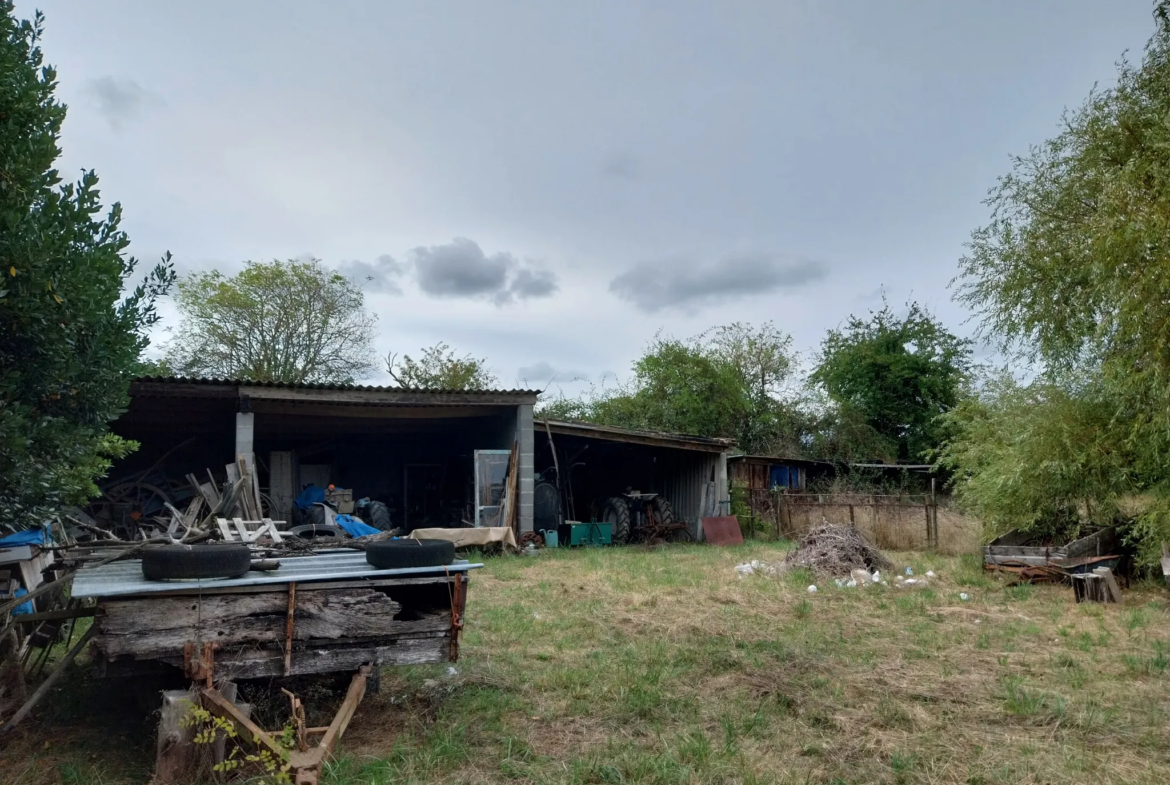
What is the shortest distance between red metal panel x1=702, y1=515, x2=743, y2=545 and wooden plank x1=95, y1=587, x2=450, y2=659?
11.2 m

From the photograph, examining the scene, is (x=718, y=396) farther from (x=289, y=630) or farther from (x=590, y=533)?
(x=289, y=630)

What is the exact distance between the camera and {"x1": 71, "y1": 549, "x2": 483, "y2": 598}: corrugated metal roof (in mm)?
3471

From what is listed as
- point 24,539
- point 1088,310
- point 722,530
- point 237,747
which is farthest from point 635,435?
point 237,747

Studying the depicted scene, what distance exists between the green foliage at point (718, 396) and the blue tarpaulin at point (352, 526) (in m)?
11.1

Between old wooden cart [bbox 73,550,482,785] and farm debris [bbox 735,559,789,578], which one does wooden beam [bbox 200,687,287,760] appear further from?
farm debris [bbox 735,559,789,578]

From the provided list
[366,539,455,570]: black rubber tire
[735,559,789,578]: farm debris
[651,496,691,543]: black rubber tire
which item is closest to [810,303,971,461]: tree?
[651,496,691,543]: black rubber tire

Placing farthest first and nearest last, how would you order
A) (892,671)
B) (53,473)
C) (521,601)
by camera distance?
(521,601) < (892,671) < (53,473)

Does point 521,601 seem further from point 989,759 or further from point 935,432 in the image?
point 935,432

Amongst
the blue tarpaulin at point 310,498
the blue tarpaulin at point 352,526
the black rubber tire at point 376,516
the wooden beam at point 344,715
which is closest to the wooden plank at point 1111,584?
the wooden beam at point 344,715

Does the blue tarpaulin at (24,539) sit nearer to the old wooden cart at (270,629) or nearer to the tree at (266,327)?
the old wooden cart at (270,629)

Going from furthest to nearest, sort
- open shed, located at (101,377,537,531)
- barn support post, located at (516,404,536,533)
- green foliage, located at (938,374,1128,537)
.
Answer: barn support post, located at (516,404,536,533)
open shed, located at (101,377,537,531)
green foliage, located at (938,374,1128,537)

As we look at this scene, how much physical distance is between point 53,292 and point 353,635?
7.18ft

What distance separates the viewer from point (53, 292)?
11.7ft

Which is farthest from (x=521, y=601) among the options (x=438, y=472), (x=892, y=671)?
(x=438, y=472)
